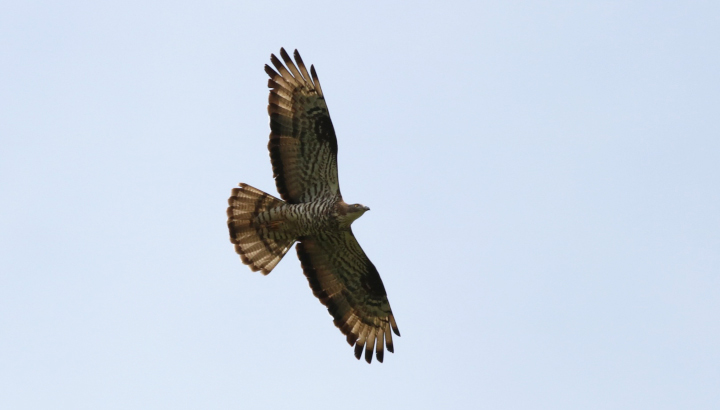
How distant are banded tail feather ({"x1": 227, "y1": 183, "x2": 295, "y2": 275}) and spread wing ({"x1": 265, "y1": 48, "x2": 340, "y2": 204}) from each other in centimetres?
40

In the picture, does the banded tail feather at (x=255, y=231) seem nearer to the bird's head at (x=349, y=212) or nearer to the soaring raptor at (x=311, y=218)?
the soaring raptor at (x=311, y=218)

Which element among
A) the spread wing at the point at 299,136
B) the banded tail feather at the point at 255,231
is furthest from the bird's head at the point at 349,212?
the banded tail feather at the point at 255,231

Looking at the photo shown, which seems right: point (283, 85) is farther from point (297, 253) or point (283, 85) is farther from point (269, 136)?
point (297, 253)

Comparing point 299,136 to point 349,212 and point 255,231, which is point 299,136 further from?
point 255,231

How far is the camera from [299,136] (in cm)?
1683

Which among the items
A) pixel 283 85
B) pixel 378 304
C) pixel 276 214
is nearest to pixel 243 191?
pixel 276 214

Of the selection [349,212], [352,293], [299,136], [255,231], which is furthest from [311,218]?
[352,293]

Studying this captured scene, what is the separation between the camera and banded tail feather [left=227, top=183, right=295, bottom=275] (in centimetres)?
1716

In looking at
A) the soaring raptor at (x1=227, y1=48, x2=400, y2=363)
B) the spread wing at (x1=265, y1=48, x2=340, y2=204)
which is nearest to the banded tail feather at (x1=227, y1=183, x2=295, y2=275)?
the soaring raptor at (x1=227, y1=48, x2=400, y2=363)

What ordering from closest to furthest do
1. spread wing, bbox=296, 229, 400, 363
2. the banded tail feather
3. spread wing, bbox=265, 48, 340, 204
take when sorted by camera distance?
spread wing, bbox=265, 48, 340, 204, the banded tail feather, spread wing, bbox=296, 229, 400, 363

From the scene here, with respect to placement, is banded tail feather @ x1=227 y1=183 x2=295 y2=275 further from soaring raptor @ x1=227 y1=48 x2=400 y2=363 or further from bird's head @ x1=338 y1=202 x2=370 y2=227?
bird's head @ x1=338 y1=202 x2=370 y2=227

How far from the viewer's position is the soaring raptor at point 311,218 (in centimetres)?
1680

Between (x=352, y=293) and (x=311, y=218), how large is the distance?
171 cm

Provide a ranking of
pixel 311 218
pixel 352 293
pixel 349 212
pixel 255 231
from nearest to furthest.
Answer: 1. pixel 349 212
2. pixel 311 218
3. pixel 255 231
4. pixel 352 293
